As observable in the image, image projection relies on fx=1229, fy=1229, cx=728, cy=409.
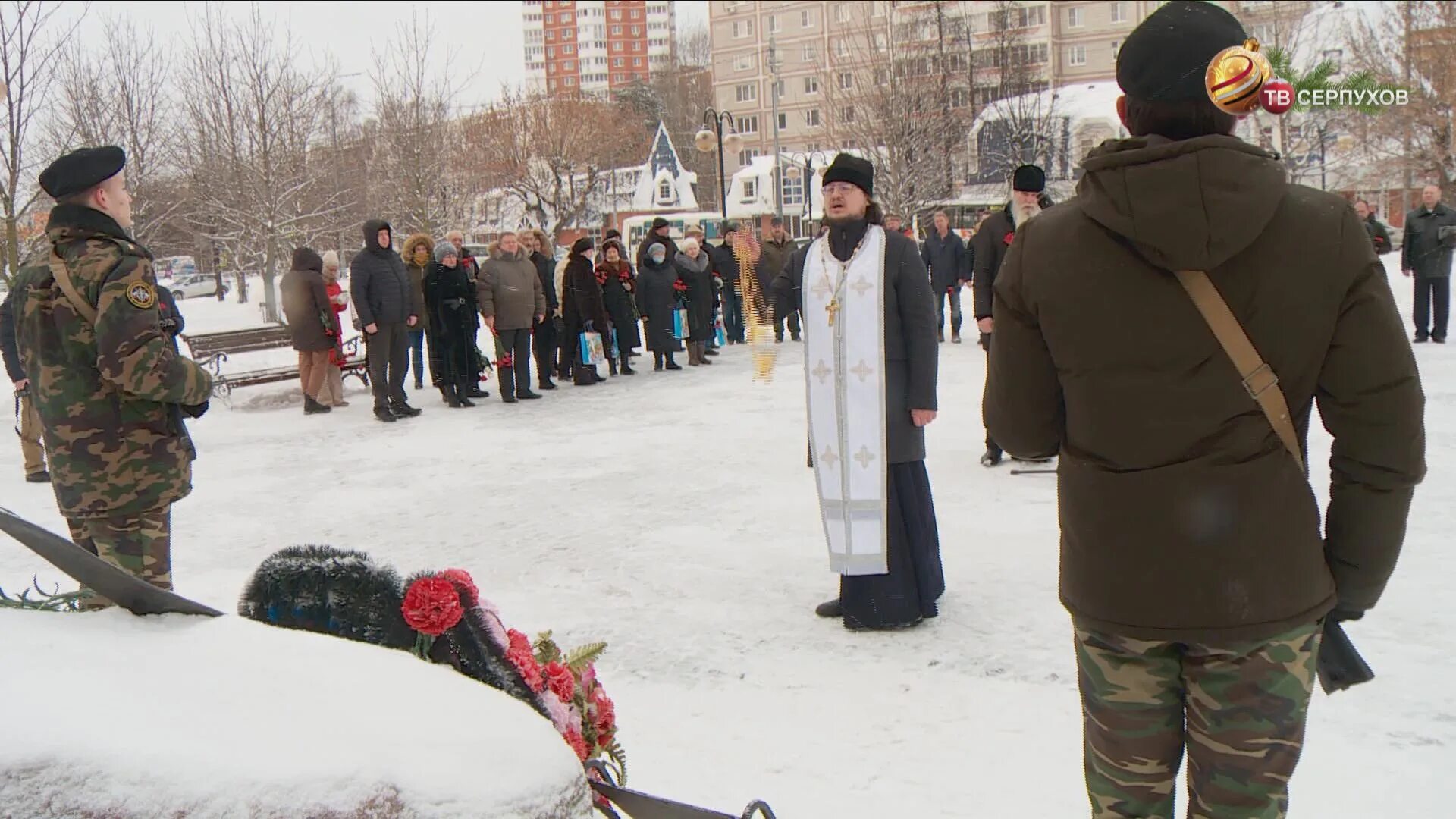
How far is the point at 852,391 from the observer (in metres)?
5.23

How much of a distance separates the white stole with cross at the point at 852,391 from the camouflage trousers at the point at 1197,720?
9.26ft

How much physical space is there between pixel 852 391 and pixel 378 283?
26.9ft

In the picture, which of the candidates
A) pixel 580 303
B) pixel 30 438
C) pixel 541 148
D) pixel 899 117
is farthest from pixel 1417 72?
pixel 30 438

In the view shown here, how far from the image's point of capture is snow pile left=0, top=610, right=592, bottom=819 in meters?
1.66

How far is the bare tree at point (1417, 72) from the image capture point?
2834 cm

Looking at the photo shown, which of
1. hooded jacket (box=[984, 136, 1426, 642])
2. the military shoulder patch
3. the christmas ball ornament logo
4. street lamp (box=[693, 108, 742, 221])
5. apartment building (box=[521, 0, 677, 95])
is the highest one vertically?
apartment building (box=[521, 0, 677, 95])

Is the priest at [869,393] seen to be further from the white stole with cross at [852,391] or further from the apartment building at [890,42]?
the apartment building at [890,42]

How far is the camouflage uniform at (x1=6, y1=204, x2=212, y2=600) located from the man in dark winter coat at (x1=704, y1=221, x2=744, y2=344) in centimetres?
1437

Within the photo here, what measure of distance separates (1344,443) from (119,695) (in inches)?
79.8

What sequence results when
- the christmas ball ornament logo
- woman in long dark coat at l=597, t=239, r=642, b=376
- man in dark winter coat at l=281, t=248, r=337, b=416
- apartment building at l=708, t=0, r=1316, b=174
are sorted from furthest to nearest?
apartment building at l=708, t=0, r=1316, b=174 < woman in long dark coat at l=597, t=239, r=642, b=376 < man in dark winter coat at l=281, t=248, r=337, b=416 < the christmas ball ornament logo

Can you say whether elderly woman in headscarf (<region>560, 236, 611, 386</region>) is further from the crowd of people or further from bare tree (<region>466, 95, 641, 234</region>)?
bare tree (<region>466, 95, 641, 234</region>)

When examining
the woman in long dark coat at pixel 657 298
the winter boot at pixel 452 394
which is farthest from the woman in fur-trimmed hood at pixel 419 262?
the woman in long dark coat at pixel 657 298

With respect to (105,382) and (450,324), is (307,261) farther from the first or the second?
(105,382)

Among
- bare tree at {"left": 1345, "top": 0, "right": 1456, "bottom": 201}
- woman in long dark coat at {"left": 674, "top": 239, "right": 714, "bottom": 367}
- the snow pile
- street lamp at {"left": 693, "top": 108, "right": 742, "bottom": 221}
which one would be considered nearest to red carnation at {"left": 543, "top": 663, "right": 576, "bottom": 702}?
the snow pile
